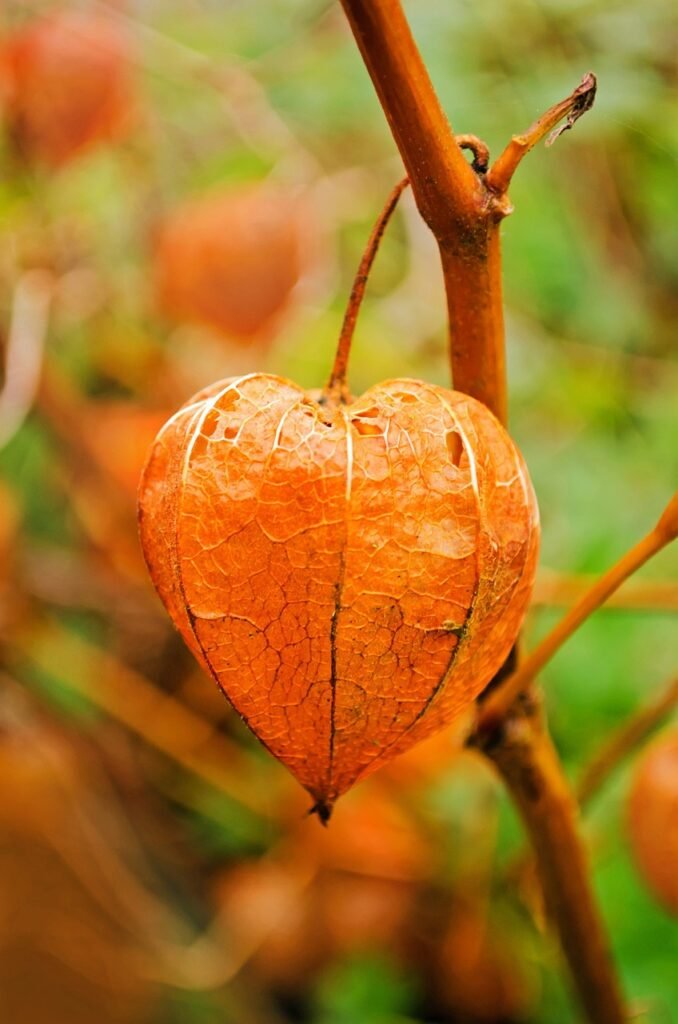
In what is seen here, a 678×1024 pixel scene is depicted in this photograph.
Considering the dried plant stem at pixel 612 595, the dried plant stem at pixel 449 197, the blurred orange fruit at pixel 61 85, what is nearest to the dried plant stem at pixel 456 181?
the dried plant stem at pixel 449 197

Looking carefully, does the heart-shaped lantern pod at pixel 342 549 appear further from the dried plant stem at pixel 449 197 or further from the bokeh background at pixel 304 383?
the bokeh background at pixel 304 383

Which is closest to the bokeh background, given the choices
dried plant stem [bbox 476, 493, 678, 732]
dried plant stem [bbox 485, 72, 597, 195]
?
dried plant stem [bbox 476, 493, 678, 732]

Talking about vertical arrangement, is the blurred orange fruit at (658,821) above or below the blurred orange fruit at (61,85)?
below

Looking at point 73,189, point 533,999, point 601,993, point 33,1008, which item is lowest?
point 533,999

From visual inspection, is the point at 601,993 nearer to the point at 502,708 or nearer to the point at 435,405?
the point at 502,708

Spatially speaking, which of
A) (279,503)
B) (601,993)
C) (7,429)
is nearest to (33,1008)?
(7,429)

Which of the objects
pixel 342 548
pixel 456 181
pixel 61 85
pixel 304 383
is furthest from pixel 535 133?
pixel 304 383
